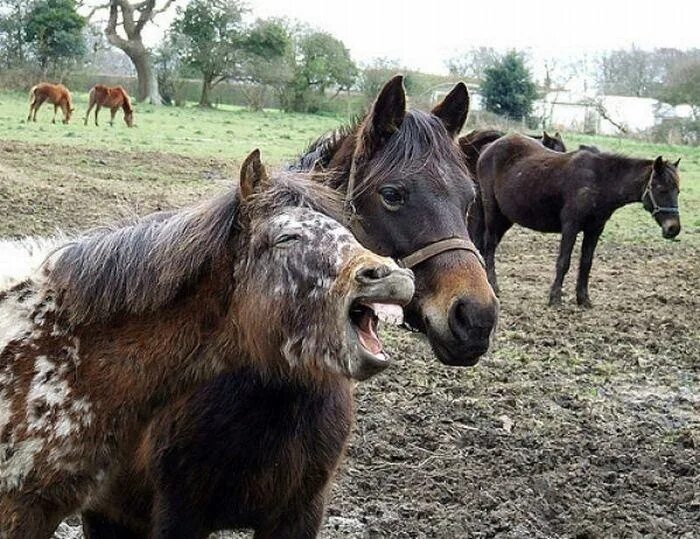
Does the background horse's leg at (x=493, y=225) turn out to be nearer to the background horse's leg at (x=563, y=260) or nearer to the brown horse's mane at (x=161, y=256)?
the background horse's leg at (x=563, y=260)

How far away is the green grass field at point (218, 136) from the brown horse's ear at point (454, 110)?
9.54 meters

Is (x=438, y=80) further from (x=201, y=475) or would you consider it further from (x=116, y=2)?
(x=201, y=475)

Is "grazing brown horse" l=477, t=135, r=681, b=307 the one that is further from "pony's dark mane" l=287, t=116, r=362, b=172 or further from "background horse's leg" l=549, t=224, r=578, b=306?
"pony's dark mane" l=287, t=116, r=362, b=172

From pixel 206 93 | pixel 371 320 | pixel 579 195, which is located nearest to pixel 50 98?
pixel 206 93

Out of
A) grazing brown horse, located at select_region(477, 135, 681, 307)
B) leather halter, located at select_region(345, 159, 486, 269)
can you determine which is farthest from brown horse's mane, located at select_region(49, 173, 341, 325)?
grazing brown horse, located at select_region(477, 135, 681, 307)

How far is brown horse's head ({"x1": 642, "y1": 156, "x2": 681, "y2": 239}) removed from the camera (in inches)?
364

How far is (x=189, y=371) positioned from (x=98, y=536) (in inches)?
46.3

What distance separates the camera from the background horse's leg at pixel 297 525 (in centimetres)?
268

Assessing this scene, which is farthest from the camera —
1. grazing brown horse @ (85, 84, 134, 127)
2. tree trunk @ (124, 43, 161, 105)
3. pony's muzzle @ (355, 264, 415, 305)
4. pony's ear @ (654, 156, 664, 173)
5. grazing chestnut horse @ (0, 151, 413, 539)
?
tree trunk @ (124, 43, 161, 105)

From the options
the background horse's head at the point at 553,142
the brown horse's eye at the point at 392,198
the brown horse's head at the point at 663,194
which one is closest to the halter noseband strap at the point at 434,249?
the brown horse's eye at the point at 392,198

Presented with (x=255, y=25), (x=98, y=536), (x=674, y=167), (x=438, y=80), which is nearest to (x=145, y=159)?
(x=674, y=167)

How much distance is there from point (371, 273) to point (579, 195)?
764cm

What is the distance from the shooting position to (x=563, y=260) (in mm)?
8969

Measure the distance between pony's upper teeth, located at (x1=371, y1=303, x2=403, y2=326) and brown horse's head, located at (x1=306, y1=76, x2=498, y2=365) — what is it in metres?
0.72
